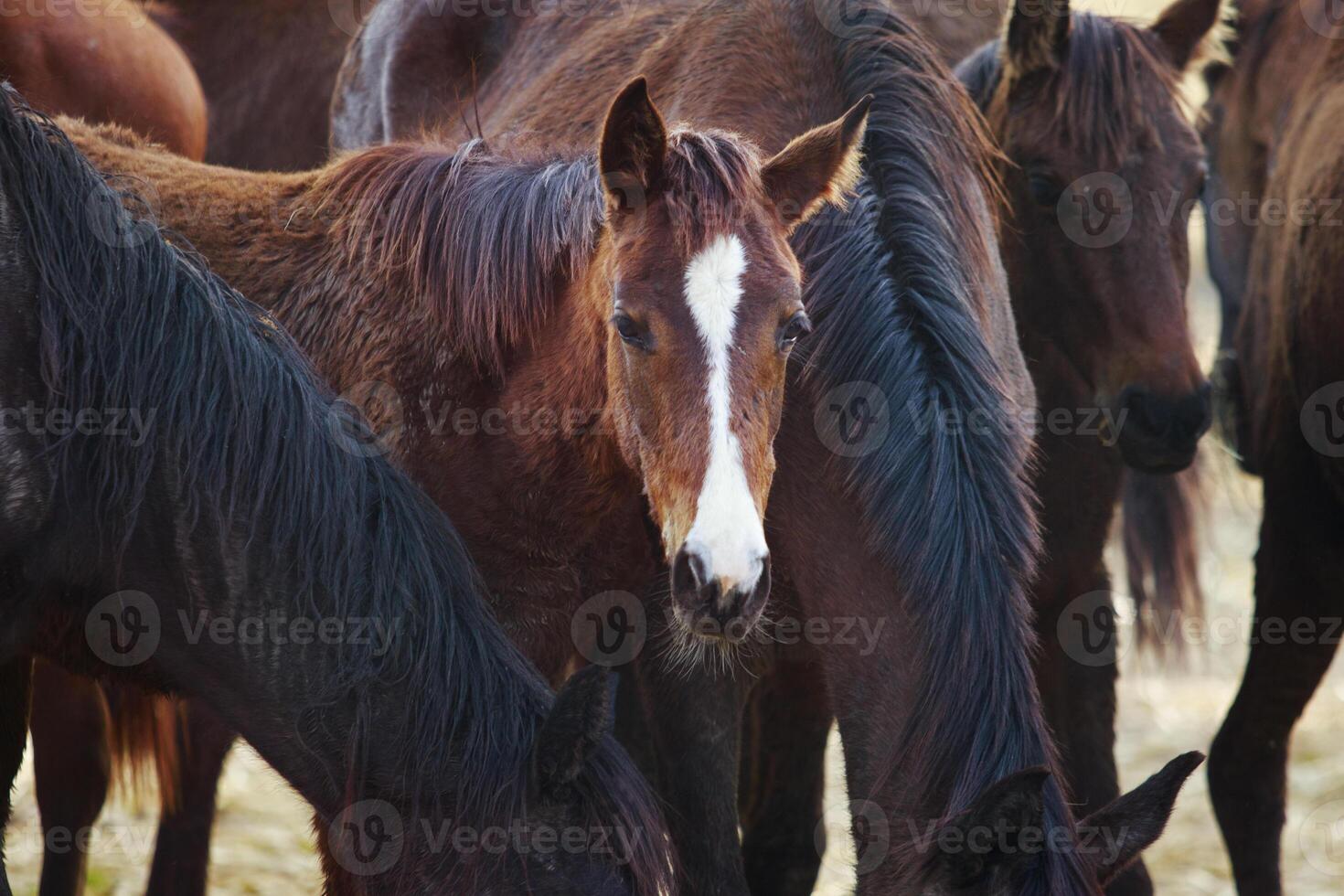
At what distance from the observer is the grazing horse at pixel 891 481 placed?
2.67 metres

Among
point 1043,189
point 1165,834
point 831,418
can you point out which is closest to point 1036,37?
point 1043,189

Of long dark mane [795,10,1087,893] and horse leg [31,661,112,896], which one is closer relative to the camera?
long dark mane [795,10,1087,893]

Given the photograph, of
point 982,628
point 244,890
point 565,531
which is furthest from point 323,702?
point 244,890

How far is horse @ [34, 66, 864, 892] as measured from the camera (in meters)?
2.73

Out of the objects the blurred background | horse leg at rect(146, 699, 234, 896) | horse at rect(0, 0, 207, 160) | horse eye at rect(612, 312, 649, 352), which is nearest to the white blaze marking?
horse eye at rect(612, 312, 649, 352)

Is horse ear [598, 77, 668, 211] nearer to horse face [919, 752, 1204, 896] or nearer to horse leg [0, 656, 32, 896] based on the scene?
horse face [919, 752, 1204, 896]

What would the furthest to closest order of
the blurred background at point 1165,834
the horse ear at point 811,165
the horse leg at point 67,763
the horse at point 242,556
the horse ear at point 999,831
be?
1. the blurred background at point 1165,834
2. the horse leg at point 67,763
3. the horse ear at point 811,165
4. the horse at point 242,556
5. the horse ear at point 999,831

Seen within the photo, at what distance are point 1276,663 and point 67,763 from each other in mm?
3528

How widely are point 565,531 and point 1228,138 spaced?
3.41 metres

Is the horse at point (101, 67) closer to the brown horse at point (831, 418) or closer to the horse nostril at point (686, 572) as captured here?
the brown horse at point (831, 418)

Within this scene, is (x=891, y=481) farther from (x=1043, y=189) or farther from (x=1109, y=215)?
(x=1043, y=189)

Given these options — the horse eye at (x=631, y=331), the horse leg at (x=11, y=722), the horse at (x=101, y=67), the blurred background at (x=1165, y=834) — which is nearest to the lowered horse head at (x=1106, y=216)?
the blurred background at (x=1165, y=834)

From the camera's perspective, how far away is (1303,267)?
14.5ft

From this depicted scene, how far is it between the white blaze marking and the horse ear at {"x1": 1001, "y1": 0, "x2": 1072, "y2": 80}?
5.92ft
